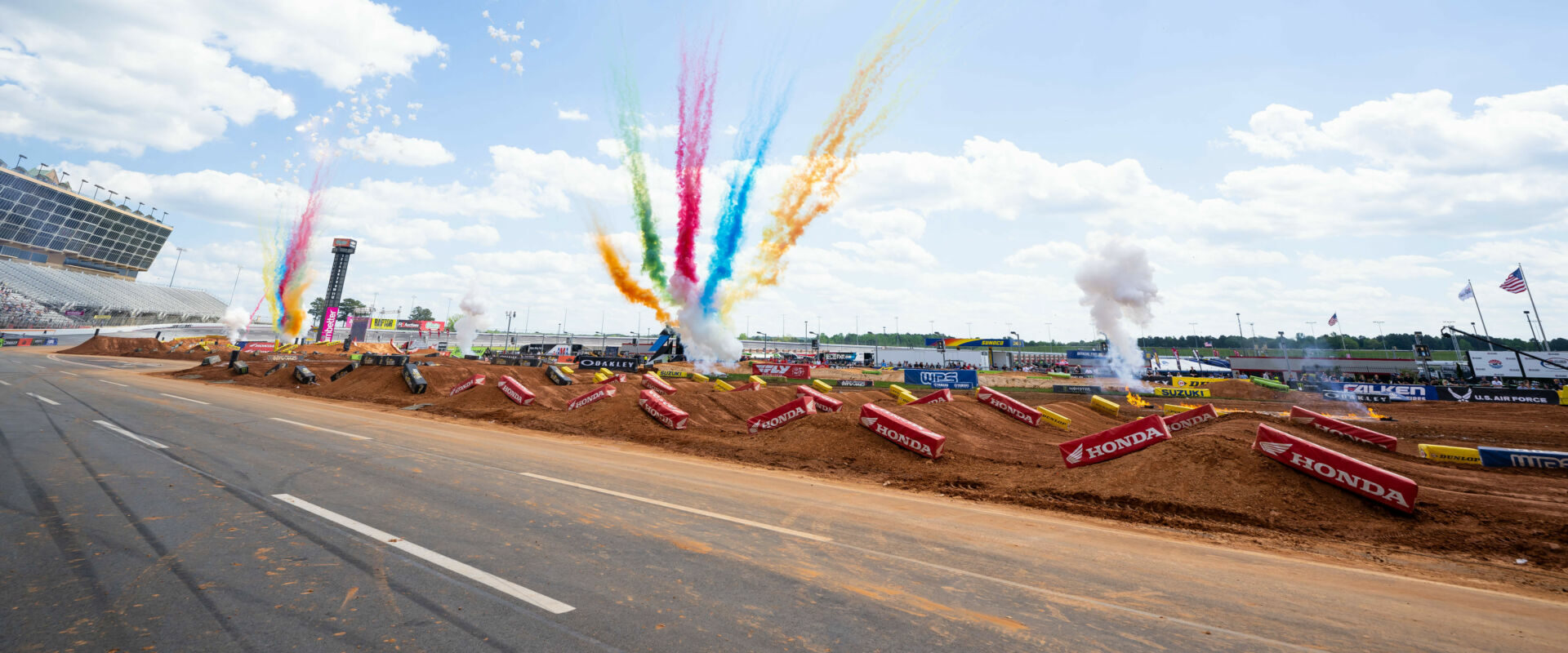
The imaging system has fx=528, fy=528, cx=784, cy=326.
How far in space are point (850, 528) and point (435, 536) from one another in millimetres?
5392

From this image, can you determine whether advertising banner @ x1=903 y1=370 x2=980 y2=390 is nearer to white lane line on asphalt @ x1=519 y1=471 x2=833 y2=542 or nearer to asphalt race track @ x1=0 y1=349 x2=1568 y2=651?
asphalt race track @ x1=0 y1=349 x2=1568 y2=651

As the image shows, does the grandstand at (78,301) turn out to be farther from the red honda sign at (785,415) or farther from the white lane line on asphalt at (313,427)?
the red honda sign at (785,415)

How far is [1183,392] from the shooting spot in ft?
124

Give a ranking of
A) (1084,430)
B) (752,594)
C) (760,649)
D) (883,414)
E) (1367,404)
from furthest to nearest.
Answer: (1367,404) < (1084,430) < (883,414) < (752,594) < (760,649)

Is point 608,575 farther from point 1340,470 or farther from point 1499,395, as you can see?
point 1499,395

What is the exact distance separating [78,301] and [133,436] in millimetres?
120523

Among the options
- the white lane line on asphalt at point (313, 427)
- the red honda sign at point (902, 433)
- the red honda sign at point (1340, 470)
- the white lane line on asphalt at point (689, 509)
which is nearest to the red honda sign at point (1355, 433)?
the red honda sign at point (1340, 470)

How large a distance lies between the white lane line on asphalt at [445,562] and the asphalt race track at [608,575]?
0.11ft

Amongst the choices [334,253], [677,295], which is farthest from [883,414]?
[334,253]

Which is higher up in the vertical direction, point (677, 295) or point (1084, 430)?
point (677, 295)

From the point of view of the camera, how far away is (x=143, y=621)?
4.04 meters

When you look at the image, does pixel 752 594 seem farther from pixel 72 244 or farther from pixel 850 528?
pixel 72 244

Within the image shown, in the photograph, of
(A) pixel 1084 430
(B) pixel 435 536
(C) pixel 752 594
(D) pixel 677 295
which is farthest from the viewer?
(D) pixel 677 295

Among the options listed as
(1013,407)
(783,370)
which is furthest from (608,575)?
(783,370)
